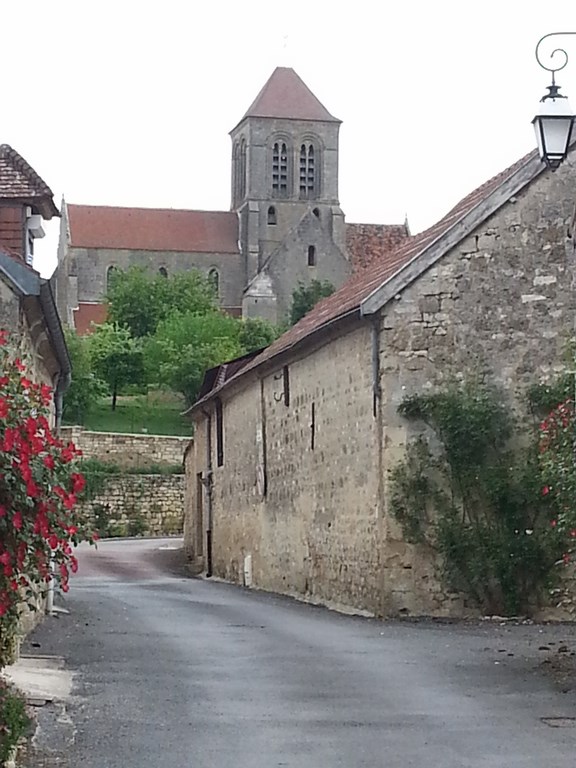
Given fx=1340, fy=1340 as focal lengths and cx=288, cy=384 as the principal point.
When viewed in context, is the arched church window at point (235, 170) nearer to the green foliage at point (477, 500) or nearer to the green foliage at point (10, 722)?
the green foliage at point (477, 500)

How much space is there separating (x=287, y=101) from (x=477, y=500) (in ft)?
295

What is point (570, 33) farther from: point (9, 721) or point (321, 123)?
point (321, 123)

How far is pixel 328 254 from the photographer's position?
96.9m

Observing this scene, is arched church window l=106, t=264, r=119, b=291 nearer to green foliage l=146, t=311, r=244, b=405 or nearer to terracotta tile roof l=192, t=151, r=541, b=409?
green foliage l=146, t=311, r=244, b=405

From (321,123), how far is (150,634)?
91907 mm

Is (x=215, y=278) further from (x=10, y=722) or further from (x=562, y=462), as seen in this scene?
(x=10, y=722)

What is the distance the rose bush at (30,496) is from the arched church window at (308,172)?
98.0m

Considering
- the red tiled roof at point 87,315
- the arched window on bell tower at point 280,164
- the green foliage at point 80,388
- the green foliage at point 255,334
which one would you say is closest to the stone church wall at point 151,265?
the red tiled roof at point 87,315

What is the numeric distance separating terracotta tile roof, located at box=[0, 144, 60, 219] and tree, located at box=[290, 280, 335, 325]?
6639cm

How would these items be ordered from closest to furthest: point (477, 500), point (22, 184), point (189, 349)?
1. point (22, 184)
2. point (477, 500)
3. point (189, 349)

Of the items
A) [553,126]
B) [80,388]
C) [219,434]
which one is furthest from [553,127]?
[80,388]

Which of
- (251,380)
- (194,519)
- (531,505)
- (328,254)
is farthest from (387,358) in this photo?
(328,254)

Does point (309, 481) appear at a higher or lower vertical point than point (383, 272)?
lower

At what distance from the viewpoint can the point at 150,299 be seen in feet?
286
